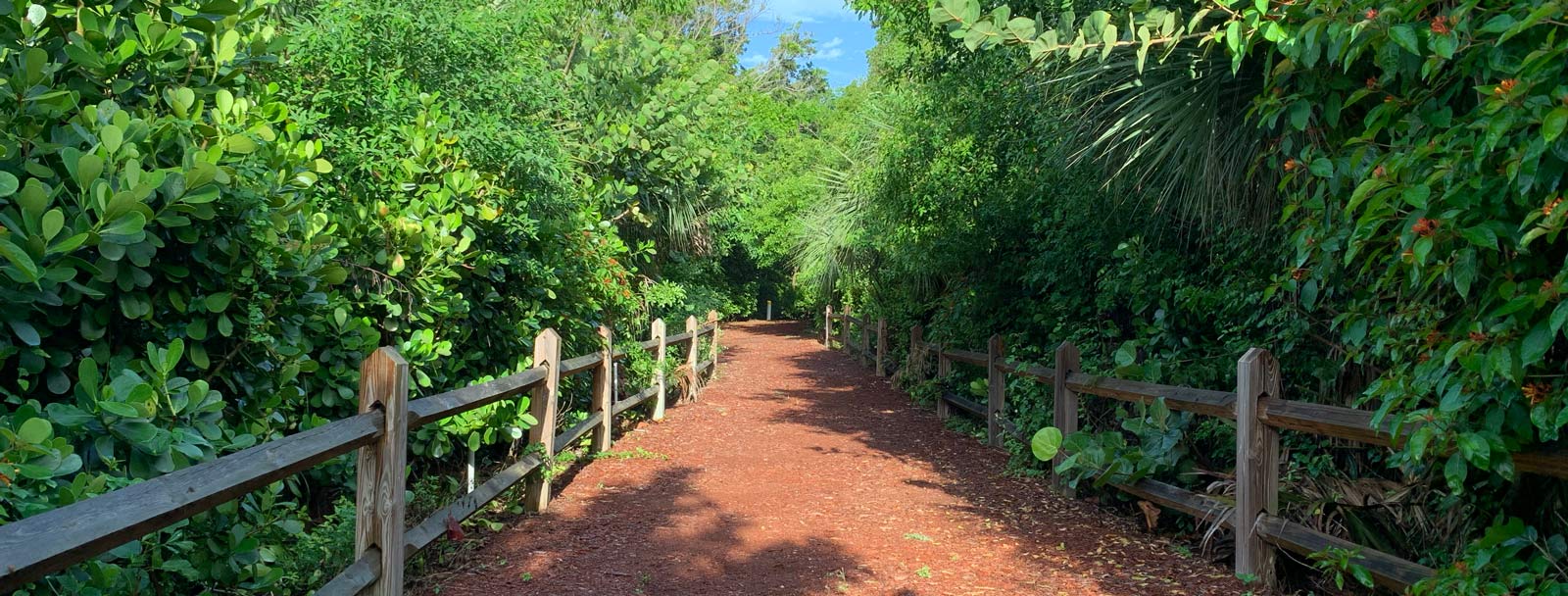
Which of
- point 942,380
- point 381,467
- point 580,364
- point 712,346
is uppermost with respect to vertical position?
point 580,364

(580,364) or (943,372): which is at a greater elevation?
(580,364)

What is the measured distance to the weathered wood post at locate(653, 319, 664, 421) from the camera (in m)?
12.3

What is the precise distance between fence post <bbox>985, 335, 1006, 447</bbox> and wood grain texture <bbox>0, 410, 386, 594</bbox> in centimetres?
744

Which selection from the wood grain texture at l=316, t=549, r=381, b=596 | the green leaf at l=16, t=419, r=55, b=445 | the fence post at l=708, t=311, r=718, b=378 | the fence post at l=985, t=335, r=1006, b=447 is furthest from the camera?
the fence post at l=708, t=311, r=718, b=378

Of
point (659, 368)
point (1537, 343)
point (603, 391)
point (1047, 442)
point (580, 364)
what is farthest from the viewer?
point (659, 368)

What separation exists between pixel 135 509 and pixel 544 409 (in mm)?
4812

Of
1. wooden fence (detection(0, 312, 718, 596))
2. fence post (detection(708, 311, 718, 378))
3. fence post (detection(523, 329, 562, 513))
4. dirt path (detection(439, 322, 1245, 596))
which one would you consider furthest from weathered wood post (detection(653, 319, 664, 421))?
fence post (detection(708, 311, 718, 378))

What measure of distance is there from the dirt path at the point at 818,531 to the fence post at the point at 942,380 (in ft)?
5.40

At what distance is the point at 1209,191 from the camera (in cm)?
Result: 567

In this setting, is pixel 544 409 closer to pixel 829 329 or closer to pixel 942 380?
pixel 942 380

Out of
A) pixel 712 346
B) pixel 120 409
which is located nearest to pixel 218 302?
pixel 120 409

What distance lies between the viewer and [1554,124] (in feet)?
8.45

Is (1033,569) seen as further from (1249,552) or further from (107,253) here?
(107,253)

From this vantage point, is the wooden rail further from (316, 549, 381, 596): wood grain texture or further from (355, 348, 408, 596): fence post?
(316, 549, 381, 596): wood grain texture
